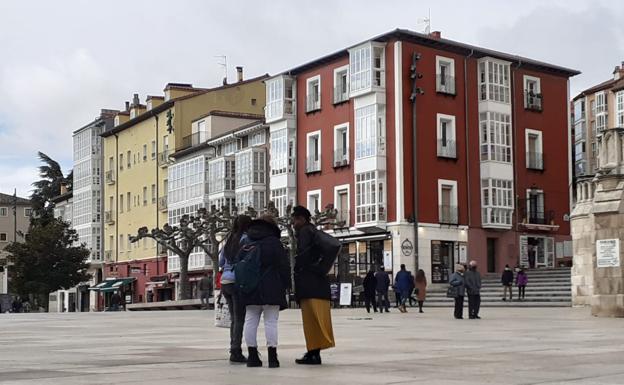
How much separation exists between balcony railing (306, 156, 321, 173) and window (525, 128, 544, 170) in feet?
40.2

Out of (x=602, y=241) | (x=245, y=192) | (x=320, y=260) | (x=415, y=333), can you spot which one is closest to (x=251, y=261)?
(x=320, y=260)

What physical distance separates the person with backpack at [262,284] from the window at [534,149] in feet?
167

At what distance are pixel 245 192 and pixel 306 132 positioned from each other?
825 centimetres

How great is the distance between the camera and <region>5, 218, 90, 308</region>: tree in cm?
7750

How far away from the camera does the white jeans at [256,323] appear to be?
11227 millimetres

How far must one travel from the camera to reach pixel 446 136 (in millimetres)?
58031

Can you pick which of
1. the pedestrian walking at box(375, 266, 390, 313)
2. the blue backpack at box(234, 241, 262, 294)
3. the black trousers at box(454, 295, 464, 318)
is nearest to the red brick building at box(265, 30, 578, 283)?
the pedestrian walking at box(375, 266, 390, 313)

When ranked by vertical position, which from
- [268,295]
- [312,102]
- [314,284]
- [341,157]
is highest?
[312,102]

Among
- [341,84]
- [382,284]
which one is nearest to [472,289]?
[382,284]

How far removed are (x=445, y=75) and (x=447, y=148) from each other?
4.18m

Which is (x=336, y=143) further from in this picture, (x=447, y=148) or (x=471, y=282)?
(x=471, y=282)

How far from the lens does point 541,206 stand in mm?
61188

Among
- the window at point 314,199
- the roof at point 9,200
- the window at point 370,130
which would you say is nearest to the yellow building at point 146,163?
the window at point 314,199

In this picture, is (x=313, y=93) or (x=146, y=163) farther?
(x=146, y=163)
